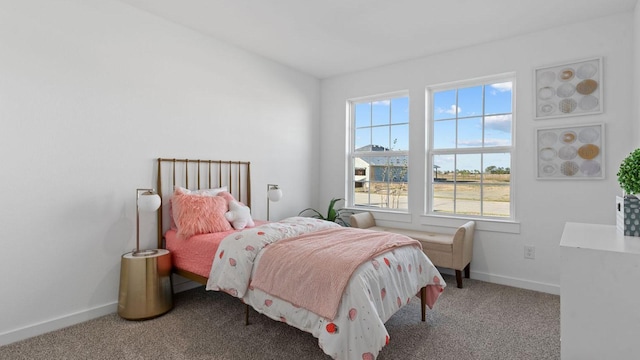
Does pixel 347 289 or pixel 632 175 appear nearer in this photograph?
pixel 632 175

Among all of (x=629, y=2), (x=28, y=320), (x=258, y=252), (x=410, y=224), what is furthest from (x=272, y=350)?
(x=629, y=2)

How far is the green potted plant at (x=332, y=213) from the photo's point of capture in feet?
15.0

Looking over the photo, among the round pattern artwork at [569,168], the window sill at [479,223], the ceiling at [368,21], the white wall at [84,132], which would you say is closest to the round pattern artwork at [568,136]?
the round pattern artwork at [569,168]

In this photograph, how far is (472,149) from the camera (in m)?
3.86

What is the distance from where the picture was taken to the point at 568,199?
321cm

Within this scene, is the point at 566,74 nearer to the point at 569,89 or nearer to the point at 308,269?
the point at 569,89

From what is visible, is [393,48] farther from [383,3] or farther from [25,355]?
[25,355]

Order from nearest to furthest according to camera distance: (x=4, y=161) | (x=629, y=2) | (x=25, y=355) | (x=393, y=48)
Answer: (x=25, y=355), (x=4, y=161), (x=629, y=2), (x=393, y=48)

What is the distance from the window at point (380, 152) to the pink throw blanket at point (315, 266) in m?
2.03

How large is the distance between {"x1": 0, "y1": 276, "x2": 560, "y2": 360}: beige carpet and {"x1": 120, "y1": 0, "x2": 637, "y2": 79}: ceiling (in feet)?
8.67

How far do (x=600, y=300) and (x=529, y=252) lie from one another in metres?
2.24

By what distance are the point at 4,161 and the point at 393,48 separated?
→ 144 inches

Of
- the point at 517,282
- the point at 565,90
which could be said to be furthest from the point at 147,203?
the point at 565,90

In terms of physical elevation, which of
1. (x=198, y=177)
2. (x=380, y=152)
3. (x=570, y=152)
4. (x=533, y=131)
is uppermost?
(x=533, y=131)
